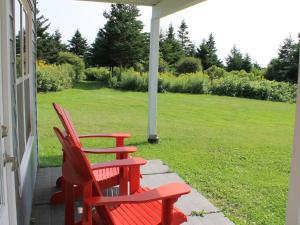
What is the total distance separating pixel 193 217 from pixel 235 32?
29.3 metres

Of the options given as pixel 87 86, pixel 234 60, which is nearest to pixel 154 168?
pixel 87 86

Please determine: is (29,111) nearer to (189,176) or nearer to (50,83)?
(189,176)

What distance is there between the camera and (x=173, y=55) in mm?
30797

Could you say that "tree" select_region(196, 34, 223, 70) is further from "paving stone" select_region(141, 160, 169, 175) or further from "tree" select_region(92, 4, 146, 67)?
"paving stone" select_region(141, 160, 169, 175)

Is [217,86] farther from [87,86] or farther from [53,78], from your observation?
[53,78]

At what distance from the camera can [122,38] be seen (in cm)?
2609

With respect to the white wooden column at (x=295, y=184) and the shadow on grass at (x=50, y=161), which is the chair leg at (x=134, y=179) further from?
the shadow on grass at (x=50, y=161)

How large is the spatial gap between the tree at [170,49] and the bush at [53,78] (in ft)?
41.8

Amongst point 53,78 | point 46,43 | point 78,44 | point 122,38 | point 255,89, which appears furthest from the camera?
point 78,44

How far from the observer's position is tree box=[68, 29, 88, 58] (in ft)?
102

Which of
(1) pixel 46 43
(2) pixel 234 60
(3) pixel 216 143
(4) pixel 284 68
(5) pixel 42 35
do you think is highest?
(5) pixel 42 35

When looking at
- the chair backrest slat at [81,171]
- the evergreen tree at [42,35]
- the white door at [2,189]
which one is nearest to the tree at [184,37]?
the evergreen tree at [42,35]

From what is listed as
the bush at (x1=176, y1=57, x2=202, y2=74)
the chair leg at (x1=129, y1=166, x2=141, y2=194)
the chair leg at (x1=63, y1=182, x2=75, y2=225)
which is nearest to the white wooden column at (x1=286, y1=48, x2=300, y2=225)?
the chair leg at (x1=129, y1=166, x2=141, y2=194)

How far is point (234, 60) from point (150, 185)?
2734 cm
